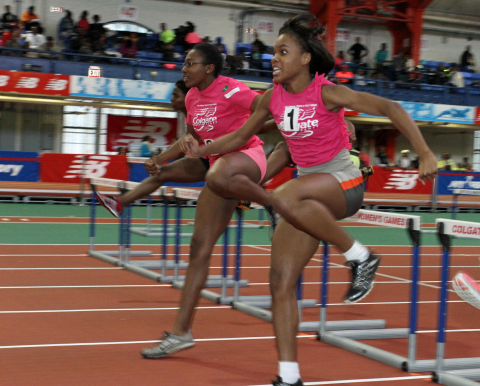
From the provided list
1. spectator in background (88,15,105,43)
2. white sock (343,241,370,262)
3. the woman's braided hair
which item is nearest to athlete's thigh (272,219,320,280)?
white sock (343,241,370,262)

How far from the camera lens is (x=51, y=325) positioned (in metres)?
4.71

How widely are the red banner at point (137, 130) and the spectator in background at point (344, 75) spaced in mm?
5903

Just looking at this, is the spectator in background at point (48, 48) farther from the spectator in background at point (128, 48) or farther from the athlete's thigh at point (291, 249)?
the athlete's thigh at point (291, 249)

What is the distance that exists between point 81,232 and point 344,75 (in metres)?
14.5

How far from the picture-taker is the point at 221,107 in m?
4.09

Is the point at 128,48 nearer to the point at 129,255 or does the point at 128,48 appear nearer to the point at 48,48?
the point at 48,48

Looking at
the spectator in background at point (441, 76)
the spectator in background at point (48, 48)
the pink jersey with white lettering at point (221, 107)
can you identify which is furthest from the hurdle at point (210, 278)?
the spectator in background at point (441, 76)

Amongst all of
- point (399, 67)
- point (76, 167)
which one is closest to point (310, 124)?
point (76, 167)

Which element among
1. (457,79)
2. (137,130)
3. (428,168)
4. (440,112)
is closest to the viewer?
(428,168)

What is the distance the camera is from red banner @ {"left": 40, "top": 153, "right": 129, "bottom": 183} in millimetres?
14695

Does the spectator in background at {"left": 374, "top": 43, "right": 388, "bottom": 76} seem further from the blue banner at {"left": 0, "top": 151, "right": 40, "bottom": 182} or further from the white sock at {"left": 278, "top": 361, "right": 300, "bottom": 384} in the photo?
the white sock at {"left": 278, "top": 361, "right": 300, "bottom": 384}

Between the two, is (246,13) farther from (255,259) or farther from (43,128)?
(255,259)

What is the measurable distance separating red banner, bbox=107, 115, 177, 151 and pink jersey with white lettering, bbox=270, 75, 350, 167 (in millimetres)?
18420

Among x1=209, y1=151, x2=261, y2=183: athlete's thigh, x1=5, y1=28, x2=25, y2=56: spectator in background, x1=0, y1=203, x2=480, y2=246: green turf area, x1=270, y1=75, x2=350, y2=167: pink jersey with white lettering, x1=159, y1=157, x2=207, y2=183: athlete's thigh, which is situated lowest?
x1=0, y1=203, x2=480, y2=246: green turf area
